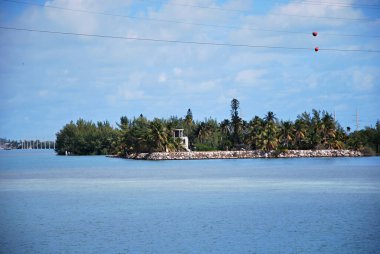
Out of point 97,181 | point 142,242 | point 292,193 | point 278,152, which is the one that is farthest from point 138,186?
point 278,152

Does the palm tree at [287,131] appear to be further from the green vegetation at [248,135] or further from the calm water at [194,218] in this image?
the calm water at [194,218]

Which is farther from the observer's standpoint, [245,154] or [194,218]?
[245,154]

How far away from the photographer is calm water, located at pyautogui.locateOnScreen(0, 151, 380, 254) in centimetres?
2938

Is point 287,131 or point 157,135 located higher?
point 287,131

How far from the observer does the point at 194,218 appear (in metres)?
37.9

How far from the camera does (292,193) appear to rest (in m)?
52.8

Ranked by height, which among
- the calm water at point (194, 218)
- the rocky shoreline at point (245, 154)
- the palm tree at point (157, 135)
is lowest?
the calm water at point (194, 218)

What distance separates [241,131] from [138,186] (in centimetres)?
8196

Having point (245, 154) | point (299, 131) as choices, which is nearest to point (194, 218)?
point (299, 131)

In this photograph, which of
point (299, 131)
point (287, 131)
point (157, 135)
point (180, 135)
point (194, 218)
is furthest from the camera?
point (180, 135)

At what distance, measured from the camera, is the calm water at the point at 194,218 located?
29375 mm

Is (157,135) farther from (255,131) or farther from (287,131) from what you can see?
(287,131)

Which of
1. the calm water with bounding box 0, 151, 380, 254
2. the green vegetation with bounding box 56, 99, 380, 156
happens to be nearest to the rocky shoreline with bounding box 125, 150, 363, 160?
the green vegetation with bounding box 56, 99, 380, 156

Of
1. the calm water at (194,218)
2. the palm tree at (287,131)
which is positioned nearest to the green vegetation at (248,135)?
the palm tree at (287,131)
